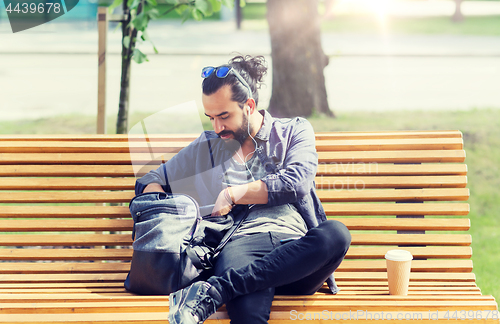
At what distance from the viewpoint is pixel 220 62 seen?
12.1 meters

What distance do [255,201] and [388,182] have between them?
3.35 feet

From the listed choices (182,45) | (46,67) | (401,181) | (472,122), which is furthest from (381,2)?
(401,181)

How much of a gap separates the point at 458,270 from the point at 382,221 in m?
0.52

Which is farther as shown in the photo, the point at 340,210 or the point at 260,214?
the point at 340,210

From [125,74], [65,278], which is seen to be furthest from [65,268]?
[125,74]

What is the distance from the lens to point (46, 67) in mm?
11930

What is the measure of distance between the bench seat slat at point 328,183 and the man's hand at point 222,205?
0.78 meters

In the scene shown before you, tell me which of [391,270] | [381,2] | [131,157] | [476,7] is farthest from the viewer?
[381,2]

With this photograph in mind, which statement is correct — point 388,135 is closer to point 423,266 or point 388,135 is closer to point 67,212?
point 423,266

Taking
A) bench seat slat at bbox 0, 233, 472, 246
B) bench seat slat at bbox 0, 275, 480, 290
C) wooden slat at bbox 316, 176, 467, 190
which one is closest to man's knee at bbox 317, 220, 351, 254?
bench seat slat at bbox 0, 275, 480, 290

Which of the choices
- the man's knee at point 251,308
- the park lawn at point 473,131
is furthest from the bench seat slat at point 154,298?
the park lawn at point 473,131

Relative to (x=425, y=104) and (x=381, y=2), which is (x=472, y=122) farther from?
(x=381, y=2)

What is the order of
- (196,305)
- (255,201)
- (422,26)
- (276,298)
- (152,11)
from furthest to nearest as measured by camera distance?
1. (422,26)
2. (152,11)
3. (255,201)
4. (276,298)
5. (196,305)

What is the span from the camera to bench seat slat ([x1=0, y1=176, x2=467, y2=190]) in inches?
126
